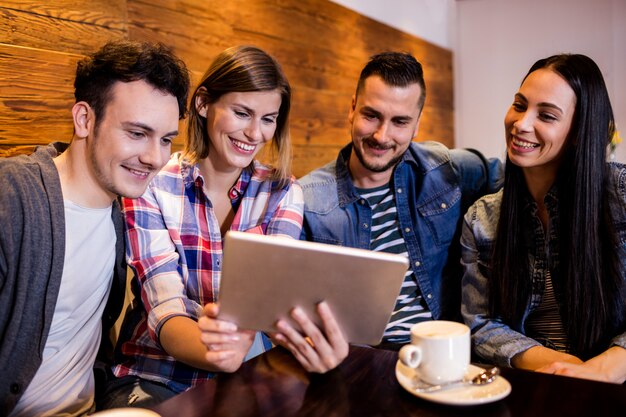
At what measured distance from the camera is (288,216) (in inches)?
60.1

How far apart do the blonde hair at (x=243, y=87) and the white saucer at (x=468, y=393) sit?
84 centimetres

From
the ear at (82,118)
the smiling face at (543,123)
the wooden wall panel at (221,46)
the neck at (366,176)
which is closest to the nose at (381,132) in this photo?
the neck at (366,176)

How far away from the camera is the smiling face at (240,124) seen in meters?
1.49

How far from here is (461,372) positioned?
32.7 inches

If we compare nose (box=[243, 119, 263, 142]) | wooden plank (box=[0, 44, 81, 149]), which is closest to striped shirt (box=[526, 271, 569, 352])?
nose (box=[243, 119, 263, 142])

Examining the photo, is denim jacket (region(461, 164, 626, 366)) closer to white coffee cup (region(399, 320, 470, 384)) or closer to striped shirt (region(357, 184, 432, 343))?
striped shirt (region(357, 184, 432, 343))

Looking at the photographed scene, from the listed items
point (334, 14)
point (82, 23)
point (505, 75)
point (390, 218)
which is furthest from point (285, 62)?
point (505, 75)

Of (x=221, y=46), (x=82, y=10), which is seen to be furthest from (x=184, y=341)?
(x=221, y=46)

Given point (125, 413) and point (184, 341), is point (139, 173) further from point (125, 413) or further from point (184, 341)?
point (125, 413)

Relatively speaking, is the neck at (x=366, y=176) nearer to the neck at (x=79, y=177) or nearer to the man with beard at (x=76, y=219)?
the man with beard at (x=76, y=219)

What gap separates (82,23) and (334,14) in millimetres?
1898

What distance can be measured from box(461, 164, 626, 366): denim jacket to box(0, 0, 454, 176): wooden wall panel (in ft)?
4.32

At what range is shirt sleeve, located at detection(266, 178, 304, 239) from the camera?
59.0 inches

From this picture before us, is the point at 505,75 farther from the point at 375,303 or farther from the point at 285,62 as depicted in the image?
the point at 375,303
